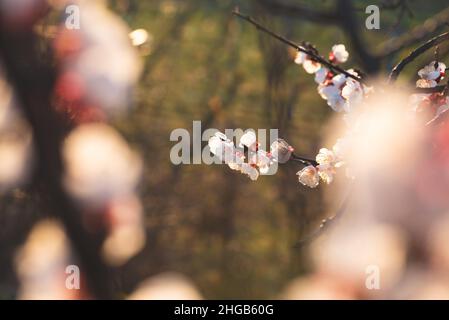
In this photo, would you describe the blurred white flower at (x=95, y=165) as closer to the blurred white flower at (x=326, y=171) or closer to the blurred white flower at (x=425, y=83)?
the blurred white flower at (x=326, y=171)

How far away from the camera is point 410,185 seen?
1.33 meters

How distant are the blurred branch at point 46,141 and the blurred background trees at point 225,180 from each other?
192 centimetres

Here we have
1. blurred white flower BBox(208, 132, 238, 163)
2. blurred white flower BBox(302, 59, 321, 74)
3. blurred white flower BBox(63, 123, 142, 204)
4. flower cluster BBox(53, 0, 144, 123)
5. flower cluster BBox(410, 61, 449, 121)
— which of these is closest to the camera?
Result: blurred white flower BBox(63, 123, 142, 204)

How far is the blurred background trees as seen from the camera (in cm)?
384

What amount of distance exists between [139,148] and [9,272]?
131 cm

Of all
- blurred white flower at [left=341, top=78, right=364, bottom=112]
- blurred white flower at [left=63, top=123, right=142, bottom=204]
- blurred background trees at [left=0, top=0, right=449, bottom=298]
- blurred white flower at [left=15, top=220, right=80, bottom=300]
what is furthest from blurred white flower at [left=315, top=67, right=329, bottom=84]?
blurred white flower at [left=15, top=220, right=80, bottom=300]

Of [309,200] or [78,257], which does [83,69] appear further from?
[309,200]

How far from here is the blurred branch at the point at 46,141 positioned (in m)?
0.59

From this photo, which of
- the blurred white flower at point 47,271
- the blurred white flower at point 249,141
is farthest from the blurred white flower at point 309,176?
the blurred white flower at point 47,271

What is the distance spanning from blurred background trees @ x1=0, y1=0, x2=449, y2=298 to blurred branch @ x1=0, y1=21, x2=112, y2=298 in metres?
1.92

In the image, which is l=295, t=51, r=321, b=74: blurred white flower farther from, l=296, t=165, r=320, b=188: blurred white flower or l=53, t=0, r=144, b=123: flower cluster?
l=53, t=0, r=144, b=123: flower cluster

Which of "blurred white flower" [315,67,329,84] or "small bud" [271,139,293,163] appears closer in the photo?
"small bud" [271,139,293,163]

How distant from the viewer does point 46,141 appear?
0.62 metres
